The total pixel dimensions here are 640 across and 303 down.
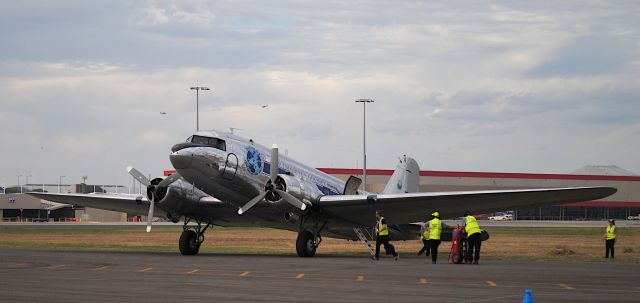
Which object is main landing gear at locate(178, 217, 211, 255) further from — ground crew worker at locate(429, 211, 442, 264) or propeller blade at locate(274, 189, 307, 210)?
ground crew worker at locate(429, 211, 442, 264)

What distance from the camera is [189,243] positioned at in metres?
35.6

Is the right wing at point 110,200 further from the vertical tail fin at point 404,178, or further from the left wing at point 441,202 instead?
the vertical tail fin at point 404,178

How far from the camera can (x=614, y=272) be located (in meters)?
25.8

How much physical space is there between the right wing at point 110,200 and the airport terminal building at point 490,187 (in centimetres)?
7516

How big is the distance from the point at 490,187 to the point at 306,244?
86605mm

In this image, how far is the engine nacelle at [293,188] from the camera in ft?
110

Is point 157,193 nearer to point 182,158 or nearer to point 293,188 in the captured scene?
point 182,158

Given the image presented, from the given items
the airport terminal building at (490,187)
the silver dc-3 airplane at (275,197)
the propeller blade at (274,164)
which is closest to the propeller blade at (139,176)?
the silver dc-3 airplane at (275,197)

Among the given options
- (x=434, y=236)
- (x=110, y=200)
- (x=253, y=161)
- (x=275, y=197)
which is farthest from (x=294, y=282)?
(x=110, y=200)

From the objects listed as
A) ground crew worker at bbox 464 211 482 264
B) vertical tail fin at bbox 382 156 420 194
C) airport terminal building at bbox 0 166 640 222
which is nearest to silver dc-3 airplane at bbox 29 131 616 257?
ground crew worker at bbox 464 211 482 264

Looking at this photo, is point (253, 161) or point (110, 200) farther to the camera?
point (110, 200)

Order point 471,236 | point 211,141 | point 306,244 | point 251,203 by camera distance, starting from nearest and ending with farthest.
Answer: point 471,236 < point 211,141 < point 251,203 < point 306,244

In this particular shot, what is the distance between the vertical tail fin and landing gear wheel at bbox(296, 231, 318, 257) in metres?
8.78

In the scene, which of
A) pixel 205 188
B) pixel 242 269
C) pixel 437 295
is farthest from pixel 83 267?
pixel 437 295
